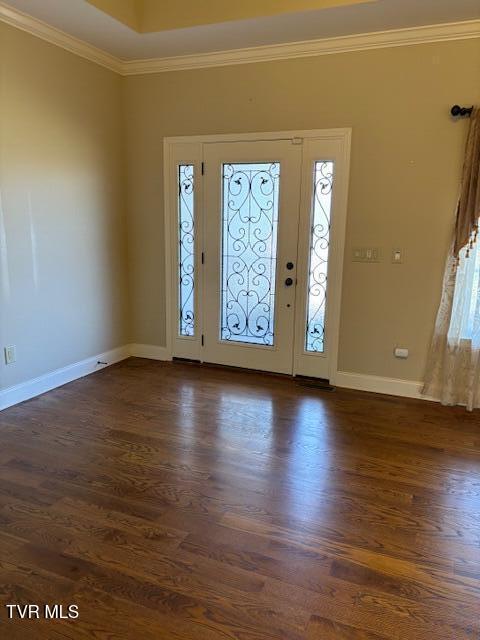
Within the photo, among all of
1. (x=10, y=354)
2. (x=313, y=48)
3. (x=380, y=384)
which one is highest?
(x=313, y=48)

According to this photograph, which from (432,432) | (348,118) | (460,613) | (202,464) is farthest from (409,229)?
(460,613)

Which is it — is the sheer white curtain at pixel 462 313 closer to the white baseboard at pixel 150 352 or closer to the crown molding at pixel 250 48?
the crown molding at pixel 250 48

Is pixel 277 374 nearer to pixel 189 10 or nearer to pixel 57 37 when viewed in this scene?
pixel 189 10

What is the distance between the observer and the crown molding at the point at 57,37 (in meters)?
3.20

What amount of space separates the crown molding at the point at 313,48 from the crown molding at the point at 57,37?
0.22 metres

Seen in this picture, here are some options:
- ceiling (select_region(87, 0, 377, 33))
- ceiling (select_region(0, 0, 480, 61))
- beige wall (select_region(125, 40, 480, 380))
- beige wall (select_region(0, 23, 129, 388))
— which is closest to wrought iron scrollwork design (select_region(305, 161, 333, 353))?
beige wall (select_region(125, 40, 480, 380))

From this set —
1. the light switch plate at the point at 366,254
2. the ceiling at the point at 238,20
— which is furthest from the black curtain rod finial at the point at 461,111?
the light switch plate at the point at 366,254

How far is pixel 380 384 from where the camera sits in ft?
13.1

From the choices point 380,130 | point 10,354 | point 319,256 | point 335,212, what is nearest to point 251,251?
point 319,256

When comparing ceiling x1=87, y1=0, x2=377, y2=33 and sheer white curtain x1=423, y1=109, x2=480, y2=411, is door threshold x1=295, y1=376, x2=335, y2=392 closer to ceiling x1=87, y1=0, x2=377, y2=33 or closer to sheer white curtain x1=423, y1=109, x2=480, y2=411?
sheer white curtain x1=423, y1=109, x2=480, y2=411

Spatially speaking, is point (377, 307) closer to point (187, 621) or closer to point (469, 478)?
point (469, 478)

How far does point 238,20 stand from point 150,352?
10.2 ft

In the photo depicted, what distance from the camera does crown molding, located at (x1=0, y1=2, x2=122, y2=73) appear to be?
320 centimetres

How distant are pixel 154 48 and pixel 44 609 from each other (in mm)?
4036
